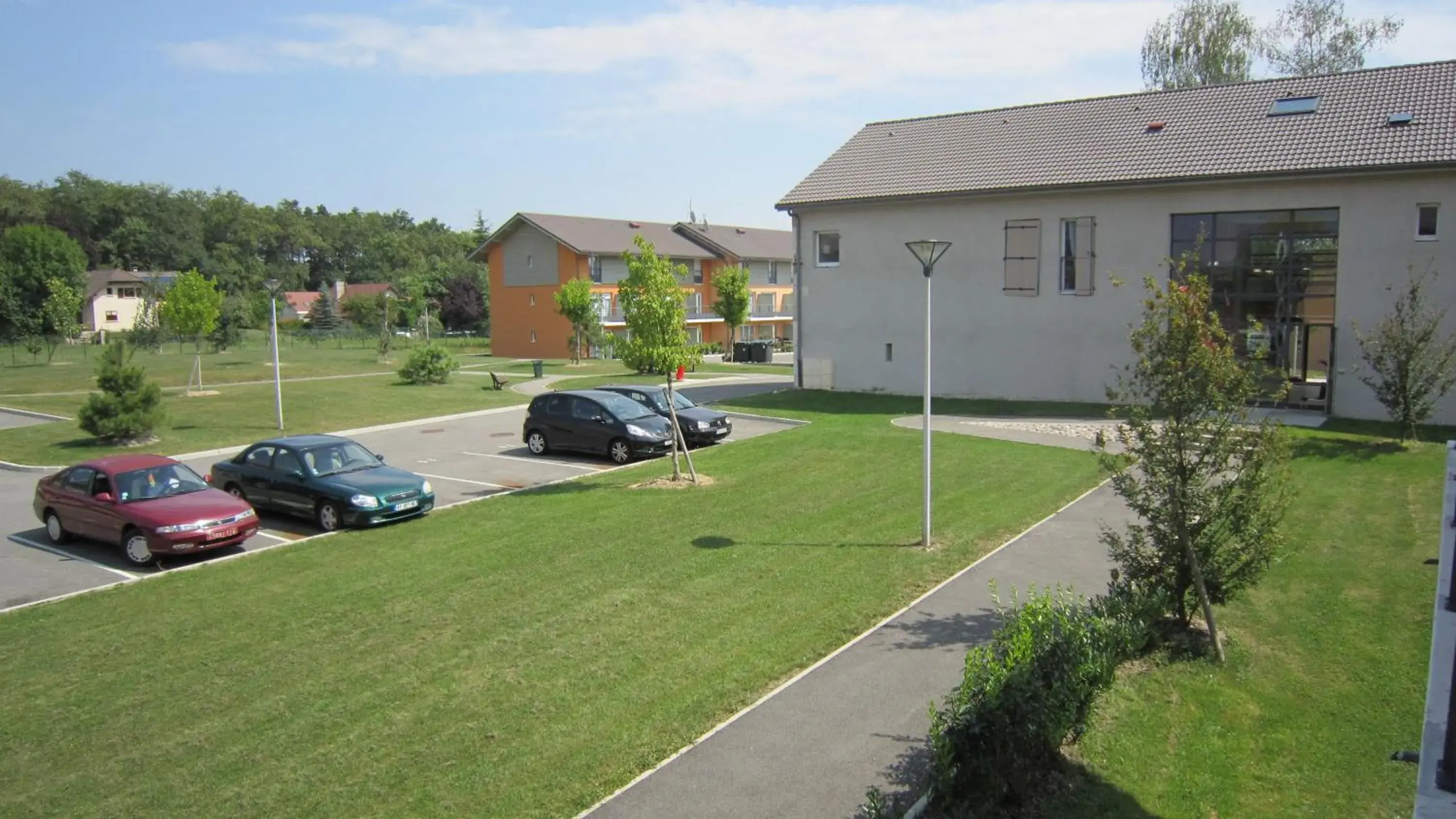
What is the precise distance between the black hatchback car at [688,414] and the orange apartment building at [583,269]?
3199 centimetres

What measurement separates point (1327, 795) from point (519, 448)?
63.7ft

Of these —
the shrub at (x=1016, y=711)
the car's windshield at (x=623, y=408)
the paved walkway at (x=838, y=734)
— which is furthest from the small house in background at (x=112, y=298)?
the shrub at (x=1016, y=711)

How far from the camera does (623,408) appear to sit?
2198 cm

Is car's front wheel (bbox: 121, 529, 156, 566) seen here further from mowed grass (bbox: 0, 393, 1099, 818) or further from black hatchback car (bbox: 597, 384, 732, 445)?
black hatchback car (bbox: 597, 384, 732, 445)

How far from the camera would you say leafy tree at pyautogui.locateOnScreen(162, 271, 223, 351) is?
3259 centimetres

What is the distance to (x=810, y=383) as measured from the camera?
32188 mm

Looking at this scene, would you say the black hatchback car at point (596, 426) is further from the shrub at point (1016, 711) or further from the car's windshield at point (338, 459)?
the shrub at point (1016, 711)

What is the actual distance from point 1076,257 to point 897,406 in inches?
248

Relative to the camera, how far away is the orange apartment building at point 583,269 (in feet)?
196

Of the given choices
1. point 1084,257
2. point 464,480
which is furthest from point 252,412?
point 1084,257

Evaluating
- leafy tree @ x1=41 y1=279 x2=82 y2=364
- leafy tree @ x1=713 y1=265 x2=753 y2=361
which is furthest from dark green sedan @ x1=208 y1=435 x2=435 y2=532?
leafy tree @ x1=41 y1=279 x2=82 y2=364

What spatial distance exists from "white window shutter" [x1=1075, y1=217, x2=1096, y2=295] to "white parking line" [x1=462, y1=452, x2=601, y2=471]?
14.5m

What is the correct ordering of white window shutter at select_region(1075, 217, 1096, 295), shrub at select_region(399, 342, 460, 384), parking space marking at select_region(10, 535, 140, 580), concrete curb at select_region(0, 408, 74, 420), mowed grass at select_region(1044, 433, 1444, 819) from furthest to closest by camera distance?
shrub at select_region(399, 342, 460, 384) < concrete curb at select_region(0, 408, 74, 420) < white window shutter at select_region(1075, 217, 1096, 295) < parking space marking at select_region(10, 535, 140, 580) < mowed grass at select_region(1044, 433, 1444, 819)

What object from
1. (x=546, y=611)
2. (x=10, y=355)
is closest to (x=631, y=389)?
(x=546, y=611)
